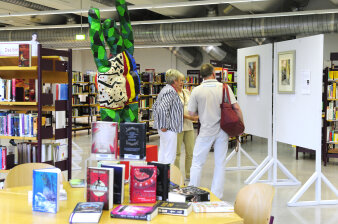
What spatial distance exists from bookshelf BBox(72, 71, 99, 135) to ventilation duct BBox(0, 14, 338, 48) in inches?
55.9

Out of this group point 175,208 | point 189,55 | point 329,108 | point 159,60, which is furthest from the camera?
point 159,60

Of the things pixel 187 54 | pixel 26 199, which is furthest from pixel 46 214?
pixel 187 54

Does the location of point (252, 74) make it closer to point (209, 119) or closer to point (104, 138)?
point (209, 119)

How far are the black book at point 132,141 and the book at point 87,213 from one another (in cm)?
51

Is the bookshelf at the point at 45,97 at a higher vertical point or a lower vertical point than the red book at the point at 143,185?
higher

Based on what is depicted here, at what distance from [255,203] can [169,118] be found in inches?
120

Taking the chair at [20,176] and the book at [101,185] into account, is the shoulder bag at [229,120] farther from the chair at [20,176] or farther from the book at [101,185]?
the book at [101,185]

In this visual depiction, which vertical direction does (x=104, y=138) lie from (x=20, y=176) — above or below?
above

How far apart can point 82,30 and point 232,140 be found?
650 cm

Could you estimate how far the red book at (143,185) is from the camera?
2.92 metres

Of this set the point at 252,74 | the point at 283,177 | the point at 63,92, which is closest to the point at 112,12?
the point at 252,74

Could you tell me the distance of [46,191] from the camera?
2754 millimetres

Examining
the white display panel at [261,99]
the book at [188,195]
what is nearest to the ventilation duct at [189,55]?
the white display panel at [261,99]

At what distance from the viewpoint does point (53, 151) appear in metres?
5.37
